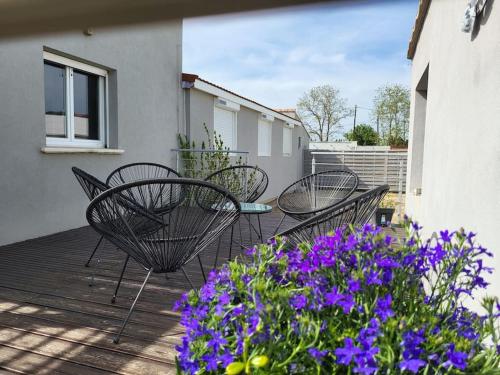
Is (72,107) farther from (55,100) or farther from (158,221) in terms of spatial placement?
(158,221)

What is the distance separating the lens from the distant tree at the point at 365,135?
80.3 ft

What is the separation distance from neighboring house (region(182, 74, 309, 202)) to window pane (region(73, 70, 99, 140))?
2066mm

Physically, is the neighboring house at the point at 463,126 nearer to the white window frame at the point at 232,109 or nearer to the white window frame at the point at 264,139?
the white window frame at the point at 232,109

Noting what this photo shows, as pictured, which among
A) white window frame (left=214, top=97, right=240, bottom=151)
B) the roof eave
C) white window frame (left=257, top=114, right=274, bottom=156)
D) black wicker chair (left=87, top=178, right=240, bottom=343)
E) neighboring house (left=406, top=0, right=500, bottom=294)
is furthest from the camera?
white window frame (left=257, top=114, right=274, bottom=156)

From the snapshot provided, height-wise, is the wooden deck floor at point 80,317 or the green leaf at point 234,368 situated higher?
the green leaf at point 234,368

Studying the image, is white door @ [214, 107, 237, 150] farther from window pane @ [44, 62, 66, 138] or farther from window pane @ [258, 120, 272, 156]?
window pane @ [44, 62, 66, 138]

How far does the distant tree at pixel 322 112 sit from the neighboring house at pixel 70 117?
71.4 feet

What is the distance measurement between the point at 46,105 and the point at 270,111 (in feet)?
24.1

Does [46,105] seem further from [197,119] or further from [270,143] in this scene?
[270,143]

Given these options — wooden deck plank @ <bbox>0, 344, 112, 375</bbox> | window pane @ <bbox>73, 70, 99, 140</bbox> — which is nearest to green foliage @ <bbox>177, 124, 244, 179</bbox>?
window pane @ <bbox>73, 70, 99, 140</bbox>

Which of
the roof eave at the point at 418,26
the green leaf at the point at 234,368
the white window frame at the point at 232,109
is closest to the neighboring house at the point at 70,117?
the white window frame at the point at 232,109

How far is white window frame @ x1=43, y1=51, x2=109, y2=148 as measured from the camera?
4.77 metres

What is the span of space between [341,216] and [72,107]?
4.09m

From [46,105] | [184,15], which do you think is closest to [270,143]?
[46,105]
